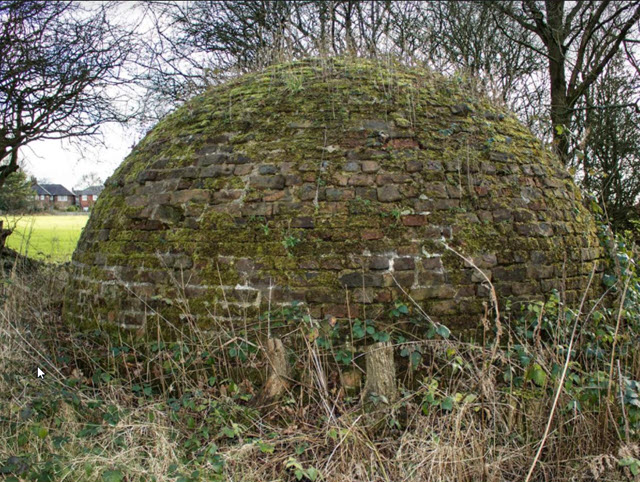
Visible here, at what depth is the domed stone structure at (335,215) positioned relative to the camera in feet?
11.7

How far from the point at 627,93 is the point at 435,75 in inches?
321

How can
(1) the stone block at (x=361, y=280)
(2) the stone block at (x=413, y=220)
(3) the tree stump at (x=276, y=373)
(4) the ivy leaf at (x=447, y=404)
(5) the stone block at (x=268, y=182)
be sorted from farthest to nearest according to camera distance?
(5) the stone block at (x=268, y=182), (2) the stone block at (x=413, y=220), (1) the stone block at (x=361, y=280), (3) the tree stump at (x=276, y=373), (4) the ivy leaf at (x=447, y=404)

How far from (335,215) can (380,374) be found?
123 cm

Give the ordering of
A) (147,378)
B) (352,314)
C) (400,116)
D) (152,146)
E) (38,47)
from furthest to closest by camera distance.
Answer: (38,47), (152,146), (400,116), (147,378), (352,314)

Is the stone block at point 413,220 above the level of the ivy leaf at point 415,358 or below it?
above

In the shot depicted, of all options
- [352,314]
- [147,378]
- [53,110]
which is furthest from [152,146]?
[53,110]

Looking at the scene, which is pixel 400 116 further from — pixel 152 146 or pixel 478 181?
pixel 152 146

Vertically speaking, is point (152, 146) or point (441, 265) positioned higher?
point (152, 146)

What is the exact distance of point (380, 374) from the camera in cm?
316

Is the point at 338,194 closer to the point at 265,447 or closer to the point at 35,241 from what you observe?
the point at 265,447

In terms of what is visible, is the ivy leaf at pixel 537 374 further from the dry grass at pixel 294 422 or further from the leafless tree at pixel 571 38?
the leafless tree at pixel 571 38

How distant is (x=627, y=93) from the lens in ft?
34.4

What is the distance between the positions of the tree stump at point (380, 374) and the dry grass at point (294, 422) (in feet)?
0.33

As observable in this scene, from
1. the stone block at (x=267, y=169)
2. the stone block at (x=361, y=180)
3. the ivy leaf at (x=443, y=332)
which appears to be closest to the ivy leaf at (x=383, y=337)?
the ivy leaf at (x=443, y=332)
